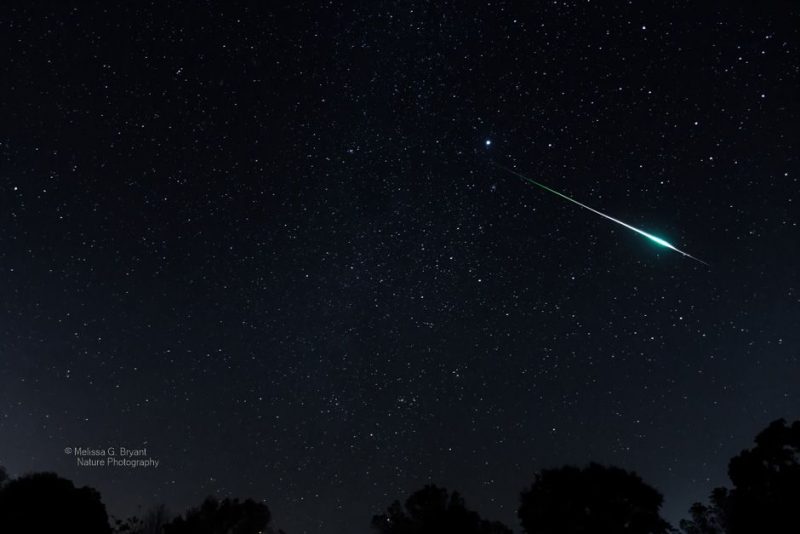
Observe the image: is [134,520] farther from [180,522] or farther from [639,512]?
[639,512]

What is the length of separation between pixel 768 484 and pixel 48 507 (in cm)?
3291

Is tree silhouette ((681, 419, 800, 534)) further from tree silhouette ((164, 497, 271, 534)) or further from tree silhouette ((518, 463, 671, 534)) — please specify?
tree silhouette ((164, 497, 271, 534))

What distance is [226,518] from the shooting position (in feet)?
123

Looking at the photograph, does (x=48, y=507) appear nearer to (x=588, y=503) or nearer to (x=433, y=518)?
(x=433, y=518)

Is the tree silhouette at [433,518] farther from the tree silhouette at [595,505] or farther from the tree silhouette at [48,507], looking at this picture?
the tree silhouette at [48,507]

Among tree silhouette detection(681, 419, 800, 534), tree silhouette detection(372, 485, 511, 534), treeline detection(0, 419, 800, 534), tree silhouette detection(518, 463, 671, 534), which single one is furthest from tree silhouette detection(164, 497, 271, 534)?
tree silhouette detection(681, 419, 800, 534)

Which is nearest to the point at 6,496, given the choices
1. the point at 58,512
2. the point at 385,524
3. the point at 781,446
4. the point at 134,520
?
the point at 58,512

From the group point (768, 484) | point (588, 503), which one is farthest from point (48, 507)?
point (768, 484)

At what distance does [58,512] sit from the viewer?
75.6 ft

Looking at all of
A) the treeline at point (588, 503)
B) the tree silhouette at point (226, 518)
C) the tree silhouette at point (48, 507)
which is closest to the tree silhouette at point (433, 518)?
the treeline at point (588, 503)

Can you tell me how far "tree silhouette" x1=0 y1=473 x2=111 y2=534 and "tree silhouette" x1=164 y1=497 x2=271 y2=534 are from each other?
11178 millimetres

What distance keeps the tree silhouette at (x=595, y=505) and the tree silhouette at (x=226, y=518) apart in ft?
67.5

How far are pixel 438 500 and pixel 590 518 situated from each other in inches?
493

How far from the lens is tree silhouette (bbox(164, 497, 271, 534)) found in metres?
35.0
